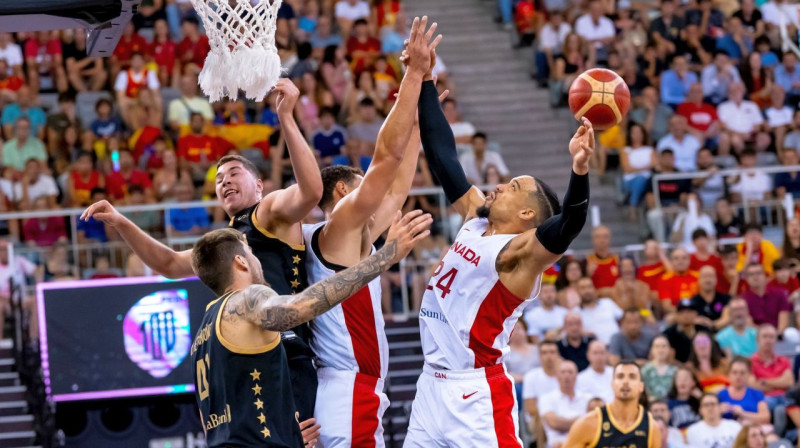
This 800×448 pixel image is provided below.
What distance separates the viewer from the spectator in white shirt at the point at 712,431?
1199 centimetres

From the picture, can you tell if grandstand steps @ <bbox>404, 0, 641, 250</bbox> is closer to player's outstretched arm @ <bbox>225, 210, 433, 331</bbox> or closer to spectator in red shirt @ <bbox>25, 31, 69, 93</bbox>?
spectator in red shirt @ <bbox>25, 31, 69, 93</bbox>

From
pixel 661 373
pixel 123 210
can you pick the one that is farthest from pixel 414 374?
pixel 123 210

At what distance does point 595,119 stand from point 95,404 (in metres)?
6.34

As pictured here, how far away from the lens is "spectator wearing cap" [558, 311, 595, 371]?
1291 centimetres

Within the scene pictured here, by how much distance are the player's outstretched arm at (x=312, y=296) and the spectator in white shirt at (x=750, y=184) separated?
1090cm

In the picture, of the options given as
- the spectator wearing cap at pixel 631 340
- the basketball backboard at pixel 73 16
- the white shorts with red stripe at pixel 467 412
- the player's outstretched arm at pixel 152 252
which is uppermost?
the basketball backboard at pixel 73 16

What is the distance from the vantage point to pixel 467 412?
22.0 feet

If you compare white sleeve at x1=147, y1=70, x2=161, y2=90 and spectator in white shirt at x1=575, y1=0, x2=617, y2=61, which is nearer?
white sleeve at x1=147, y1=70, x2=161, y2=90

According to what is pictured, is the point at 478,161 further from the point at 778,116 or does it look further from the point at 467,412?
the point at 467,412

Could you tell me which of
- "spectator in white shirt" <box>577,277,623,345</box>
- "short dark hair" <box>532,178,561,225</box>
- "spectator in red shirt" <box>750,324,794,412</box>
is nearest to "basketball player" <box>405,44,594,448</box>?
"short dark hair" <box>532,178,561,225</box>

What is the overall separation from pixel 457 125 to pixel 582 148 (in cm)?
1053

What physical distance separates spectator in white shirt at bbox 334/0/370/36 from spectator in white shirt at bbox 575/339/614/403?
7.34m

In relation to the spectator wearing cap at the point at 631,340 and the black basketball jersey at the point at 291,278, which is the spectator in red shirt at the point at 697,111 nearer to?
the spectator wearing cap at the point at 631,340

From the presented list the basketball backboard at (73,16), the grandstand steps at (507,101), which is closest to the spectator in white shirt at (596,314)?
the grandstand steps at (507,101)
